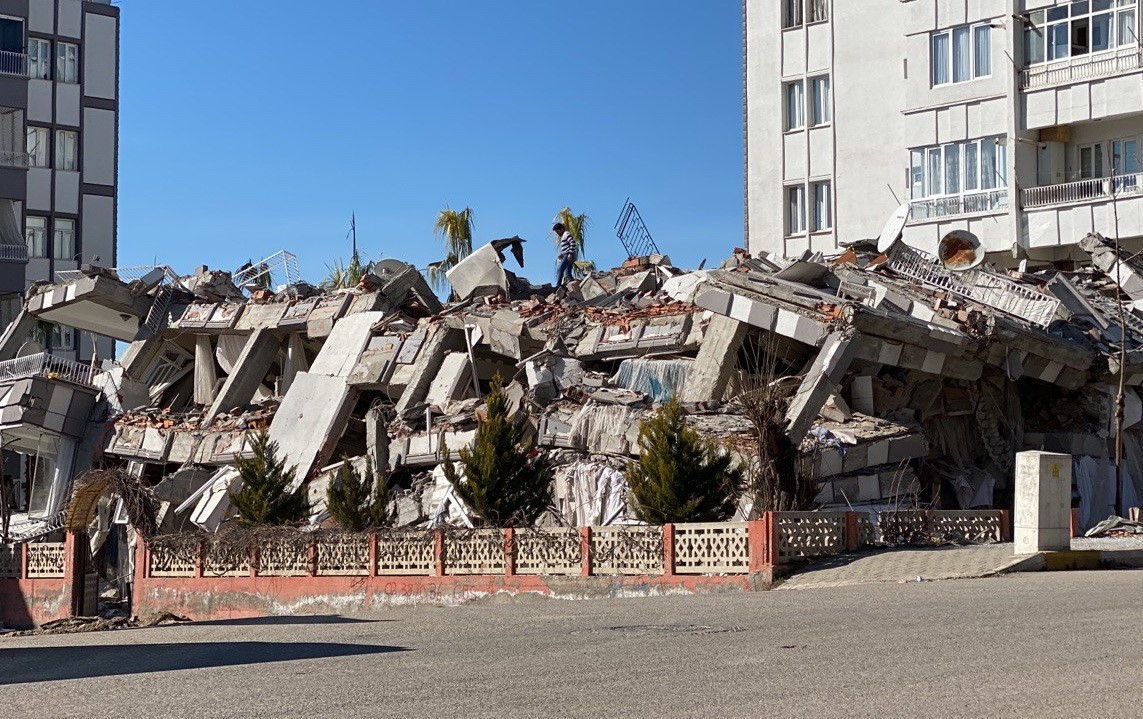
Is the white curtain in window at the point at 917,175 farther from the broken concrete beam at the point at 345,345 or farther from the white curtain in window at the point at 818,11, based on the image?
the broken concrete beam at the point at 345,345

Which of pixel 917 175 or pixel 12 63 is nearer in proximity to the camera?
pixel 917 175

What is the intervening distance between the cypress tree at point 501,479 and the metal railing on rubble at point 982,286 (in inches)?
425

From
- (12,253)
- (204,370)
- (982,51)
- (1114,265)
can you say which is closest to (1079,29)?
(982,51)

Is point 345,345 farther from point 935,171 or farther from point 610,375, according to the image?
point 935,171

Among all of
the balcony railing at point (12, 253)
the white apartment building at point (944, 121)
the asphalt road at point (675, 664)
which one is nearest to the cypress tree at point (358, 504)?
the asphalt road at point (675, 664)

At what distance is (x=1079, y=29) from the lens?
38969 mm

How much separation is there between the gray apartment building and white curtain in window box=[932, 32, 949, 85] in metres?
30.2

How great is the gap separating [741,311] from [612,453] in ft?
10.6

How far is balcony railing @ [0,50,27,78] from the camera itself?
53.7 m

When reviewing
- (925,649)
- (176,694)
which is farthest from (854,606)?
(176,694)

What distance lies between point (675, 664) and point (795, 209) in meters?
35.5

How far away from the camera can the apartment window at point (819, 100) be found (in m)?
45.6

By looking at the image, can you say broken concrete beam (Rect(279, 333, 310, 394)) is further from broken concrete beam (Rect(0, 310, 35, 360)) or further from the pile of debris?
broken concrete beam (Rect(0, 310, 35, 360))

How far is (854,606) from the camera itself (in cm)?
1599
